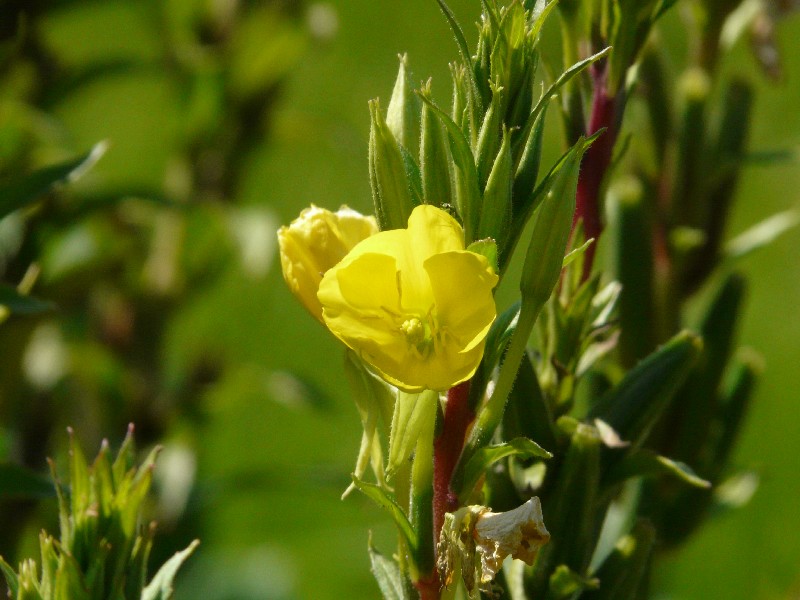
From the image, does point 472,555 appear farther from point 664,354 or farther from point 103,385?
point 103,385

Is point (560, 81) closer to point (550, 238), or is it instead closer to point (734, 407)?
point (550, 238)

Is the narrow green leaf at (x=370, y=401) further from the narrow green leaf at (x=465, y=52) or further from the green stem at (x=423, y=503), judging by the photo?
the narrow green leaf at (x=465, y=52)

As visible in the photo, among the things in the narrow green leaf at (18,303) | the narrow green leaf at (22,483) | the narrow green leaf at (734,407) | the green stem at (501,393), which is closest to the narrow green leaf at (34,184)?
the narrow green leaf at (18,303)

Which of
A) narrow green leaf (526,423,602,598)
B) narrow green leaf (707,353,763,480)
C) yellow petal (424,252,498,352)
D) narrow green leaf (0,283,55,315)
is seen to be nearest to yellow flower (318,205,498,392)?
yellow petal (424,252,498,352)

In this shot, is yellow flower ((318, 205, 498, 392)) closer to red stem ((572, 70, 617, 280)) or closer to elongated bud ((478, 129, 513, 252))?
elongated bud ((478, 129, 513, 252))

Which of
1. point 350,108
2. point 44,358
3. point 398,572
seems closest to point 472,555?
point 398,572

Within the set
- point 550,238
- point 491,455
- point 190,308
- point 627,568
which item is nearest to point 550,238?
point 550,238
